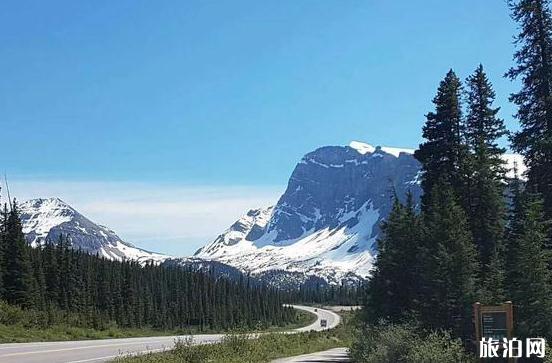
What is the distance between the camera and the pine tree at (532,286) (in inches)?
797

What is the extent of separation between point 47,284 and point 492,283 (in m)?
68.6

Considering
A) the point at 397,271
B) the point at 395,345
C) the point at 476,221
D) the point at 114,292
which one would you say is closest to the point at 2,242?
the point at 114,292

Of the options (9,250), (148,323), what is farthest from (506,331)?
(148,323)

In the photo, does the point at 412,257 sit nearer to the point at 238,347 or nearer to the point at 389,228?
the point at 389,228

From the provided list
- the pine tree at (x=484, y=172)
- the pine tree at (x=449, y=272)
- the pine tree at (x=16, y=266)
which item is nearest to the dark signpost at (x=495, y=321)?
the pine tree at (x=449, y=272)

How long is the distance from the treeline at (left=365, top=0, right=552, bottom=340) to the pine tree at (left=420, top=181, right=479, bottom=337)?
4 cm

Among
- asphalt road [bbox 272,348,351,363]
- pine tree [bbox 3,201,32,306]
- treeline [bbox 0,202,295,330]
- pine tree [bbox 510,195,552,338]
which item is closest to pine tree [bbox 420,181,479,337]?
pine tree [bbox 510,195,552,338]

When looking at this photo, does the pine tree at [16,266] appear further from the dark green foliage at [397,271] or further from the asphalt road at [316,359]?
the dark green foliage at [397,271]

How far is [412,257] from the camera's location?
103 feet

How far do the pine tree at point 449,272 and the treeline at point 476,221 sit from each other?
0.04 m

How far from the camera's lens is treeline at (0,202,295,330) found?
216 feet

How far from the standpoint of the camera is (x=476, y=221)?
31.2m

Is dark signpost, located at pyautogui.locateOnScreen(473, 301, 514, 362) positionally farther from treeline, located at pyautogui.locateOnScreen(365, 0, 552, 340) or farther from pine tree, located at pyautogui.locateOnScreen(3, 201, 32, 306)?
pine tree, located at pyautogui.locateOnScreen(3, 201, 32, 306)

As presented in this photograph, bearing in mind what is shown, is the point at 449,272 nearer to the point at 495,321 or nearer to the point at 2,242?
the point at 495,321
